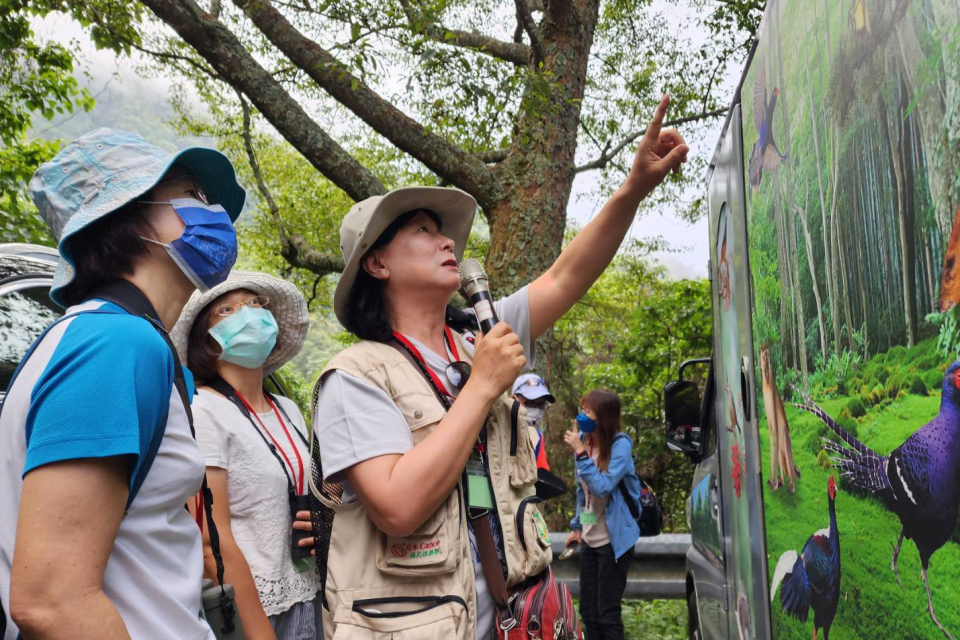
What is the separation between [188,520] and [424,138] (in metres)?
5.03

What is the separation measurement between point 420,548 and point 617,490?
344 cm

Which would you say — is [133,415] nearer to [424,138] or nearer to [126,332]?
[126,332]

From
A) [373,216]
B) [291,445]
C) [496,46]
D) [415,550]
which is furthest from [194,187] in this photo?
[496,46]

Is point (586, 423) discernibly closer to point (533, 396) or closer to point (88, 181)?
point (533, 396)

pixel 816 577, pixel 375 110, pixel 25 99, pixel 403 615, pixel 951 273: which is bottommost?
pixel 403 615

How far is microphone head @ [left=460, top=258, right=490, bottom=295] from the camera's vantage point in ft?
6.83

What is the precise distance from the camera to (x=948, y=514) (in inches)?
38.1

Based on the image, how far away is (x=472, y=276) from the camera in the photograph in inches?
82.8

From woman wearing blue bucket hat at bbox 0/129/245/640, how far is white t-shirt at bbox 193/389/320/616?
3.13ft

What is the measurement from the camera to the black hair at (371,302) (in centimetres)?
205

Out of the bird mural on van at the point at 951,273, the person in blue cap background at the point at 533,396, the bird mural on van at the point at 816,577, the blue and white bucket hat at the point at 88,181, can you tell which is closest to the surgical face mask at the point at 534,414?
the person in blue cap background at the point at 533,396

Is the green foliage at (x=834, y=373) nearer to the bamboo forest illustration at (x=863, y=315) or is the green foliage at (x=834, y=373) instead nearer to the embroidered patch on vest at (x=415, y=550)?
the bamboo forest illustration at (x=863, y=315)

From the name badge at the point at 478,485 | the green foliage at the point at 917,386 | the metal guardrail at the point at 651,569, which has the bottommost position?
the metal guardrail at the point at 651,569

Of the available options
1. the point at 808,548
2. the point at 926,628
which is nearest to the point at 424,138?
the point at 808,548
